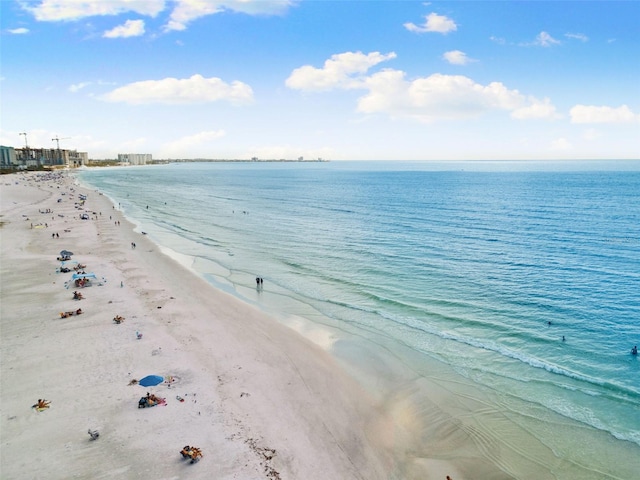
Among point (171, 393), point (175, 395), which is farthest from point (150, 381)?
point (175, 395)

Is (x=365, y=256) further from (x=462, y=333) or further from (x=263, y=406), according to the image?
(x=263, y=406)

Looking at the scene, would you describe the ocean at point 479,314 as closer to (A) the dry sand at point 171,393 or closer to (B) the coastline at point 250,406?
(B) the coastline at point 250,406

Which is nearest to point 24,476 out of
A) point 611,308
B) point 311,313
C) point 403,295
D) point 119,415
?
point 119,415

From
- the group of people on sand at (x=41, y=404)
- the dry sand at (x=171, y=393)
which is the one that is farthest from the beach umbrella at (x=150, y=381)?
the group of people on sand at (x=41, y=404)

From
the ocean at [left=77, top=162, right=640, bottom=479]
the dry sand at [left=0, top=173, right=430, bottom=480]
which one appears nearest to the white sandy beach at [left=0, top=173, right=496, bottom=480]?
the dry sand at [left=0, top=173, right=430, bottom=480]

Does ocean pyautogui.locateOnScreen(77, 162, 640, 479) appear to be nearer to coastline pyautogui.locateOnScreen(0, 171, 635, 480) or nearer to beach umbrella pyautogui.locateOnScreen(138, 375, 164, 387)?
coastline pyautogui.locateOnScreen(0, 171, 635, 480)

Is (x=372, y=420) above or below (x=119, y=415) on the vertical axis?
below

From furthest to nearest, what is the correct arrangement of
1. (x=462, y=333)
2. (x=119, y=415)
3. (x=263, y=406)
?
(x=462, y=333), (x=263, y=406), (x=119, y=415)
